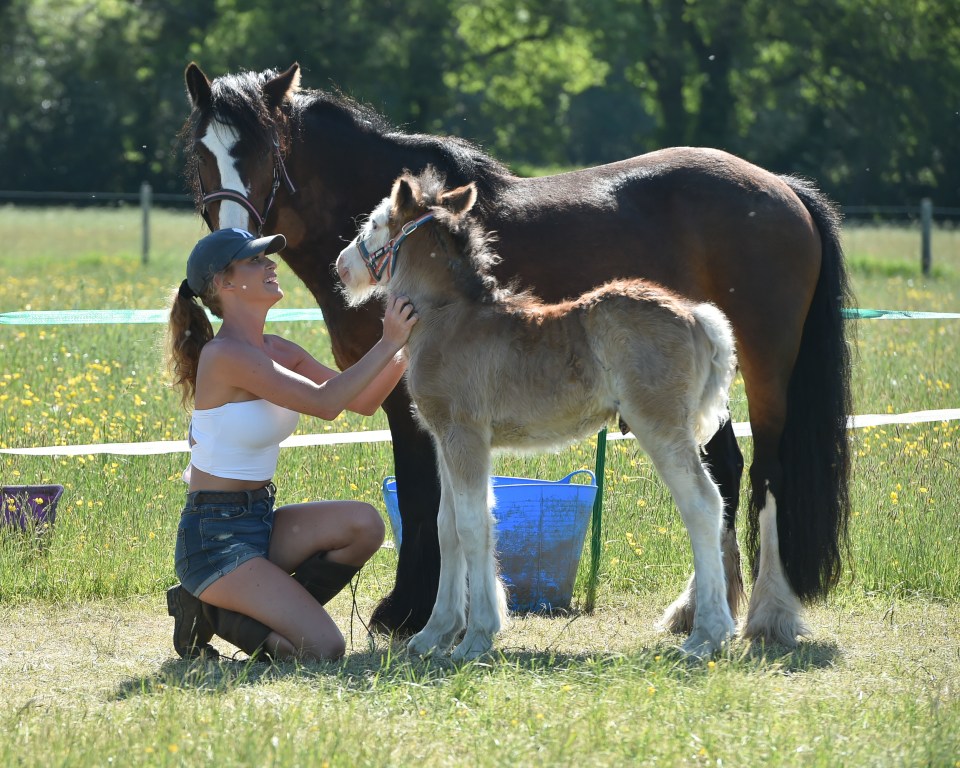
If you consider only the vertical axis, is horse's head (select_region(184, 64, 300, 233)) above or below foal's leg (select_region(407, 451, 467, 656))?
above

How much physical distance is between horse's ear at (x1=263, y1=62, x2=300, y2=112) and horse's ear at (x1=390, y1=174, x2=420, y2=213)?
99 cm

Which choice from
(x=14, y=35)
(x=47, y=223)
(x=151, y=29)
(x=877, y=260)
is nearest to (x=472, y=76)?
(x=151, y=29)


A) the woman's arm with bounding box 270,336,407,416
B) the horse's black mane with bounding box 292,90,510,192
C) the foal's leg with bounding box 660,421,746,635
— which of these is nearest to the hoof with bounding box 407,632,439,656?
the woman's arm with bounding box 270,336,407,416

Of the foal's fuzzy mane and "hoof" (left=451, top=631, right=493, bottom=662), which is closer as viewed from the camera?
"hoof" (left=451, top=631, right=493, bottom=662)

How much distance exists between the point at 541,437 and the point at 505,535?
4.03 feet

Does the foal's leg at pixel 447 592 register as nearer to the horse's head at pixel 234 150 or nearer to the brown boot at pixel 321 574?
the brown boot at pixel 321 574

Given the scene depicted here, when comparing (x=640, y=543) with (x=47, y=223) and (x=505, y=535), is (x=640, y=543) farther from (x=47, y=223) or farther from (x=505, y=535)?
(x=47, y=223)

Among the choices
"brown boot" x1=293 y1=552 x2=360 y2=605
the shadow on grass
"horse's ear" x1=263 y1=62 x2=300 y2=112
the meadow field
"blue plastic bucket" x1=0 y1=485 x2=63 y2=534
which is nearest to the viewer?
the meadow field

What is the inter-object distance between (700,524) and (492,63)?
38213mm

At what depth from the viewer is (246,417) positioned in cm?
439

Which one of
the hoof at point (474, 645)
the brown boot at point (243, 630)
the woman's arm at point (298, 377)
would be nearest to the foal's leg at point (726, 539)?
the hoof at point (474, 645)

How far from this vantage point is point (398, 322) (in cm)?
431

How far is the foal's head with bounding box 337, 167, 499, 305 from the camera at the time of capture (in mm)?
4344

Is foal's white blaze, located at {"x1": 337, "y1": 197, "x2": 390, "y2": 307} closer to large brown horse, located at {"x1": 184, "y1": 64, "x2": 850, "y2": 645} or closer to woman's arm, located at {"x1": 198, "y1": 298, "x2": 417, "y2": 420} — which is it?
woman's arm, located at {"x1": 198, "y1": 298, "x2": 417, "y2": 420}
